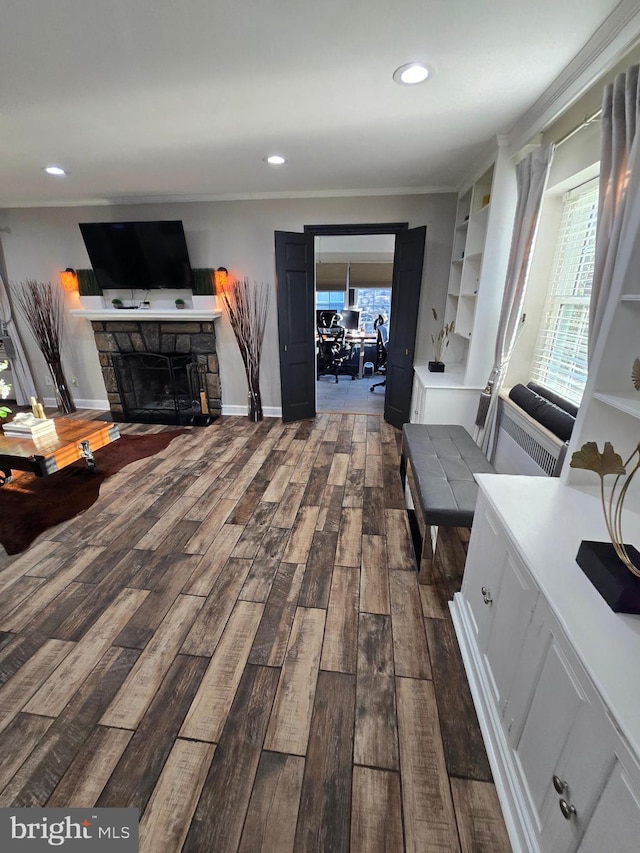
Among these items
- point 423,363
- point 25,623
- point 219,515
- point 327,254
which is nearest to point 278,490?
point 219,515

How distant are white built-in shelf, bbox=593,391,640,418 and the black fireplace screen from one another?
410 centimetres

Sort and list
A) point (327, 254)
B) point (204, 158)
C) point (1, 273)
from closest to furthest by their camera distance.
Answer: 1. point (204, 158)
2. point (1, 273)
3. point (327, 254)

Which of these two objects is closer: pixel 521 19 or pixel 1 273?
pixel 521 19

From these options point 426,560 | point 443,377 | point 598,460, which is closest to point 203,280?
point 443,377

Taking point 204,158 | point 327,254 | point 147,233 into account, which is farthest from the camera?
→ point 327,254

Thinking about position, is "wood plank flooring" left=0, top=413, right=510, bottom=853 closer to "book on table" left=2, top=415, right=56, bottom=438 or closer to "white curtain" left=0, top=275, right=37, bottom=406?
"book on table" left=2, top=415, right=56, bottom=438

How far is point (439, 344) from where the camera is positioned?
3.78 meters

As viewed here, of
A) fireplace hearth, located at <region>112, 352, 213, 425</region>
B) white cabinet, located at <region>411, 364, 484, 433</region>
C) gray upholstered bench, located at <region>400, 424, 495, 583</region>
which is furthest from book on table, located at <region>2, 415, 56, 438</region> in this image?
white cabinet, located at <region>411, 364, 484, 433</region>

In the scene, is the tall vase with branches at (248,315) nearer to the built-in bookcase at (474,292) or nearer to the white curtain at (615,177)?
the built-in bookcase at (474,292)

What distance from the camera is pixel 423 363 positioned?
4004 millimetres

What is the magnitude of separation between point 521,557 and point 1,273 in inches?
243

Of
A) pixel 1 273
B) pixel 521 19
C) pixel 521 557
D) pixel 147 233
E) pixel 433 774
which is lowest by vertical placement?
pixel 433 774

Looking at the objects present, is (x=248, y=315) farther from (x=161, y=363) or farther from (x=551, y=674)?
(x=551, y=674)

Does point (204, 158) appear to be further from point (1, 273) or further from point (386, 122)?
point (1, 273)
